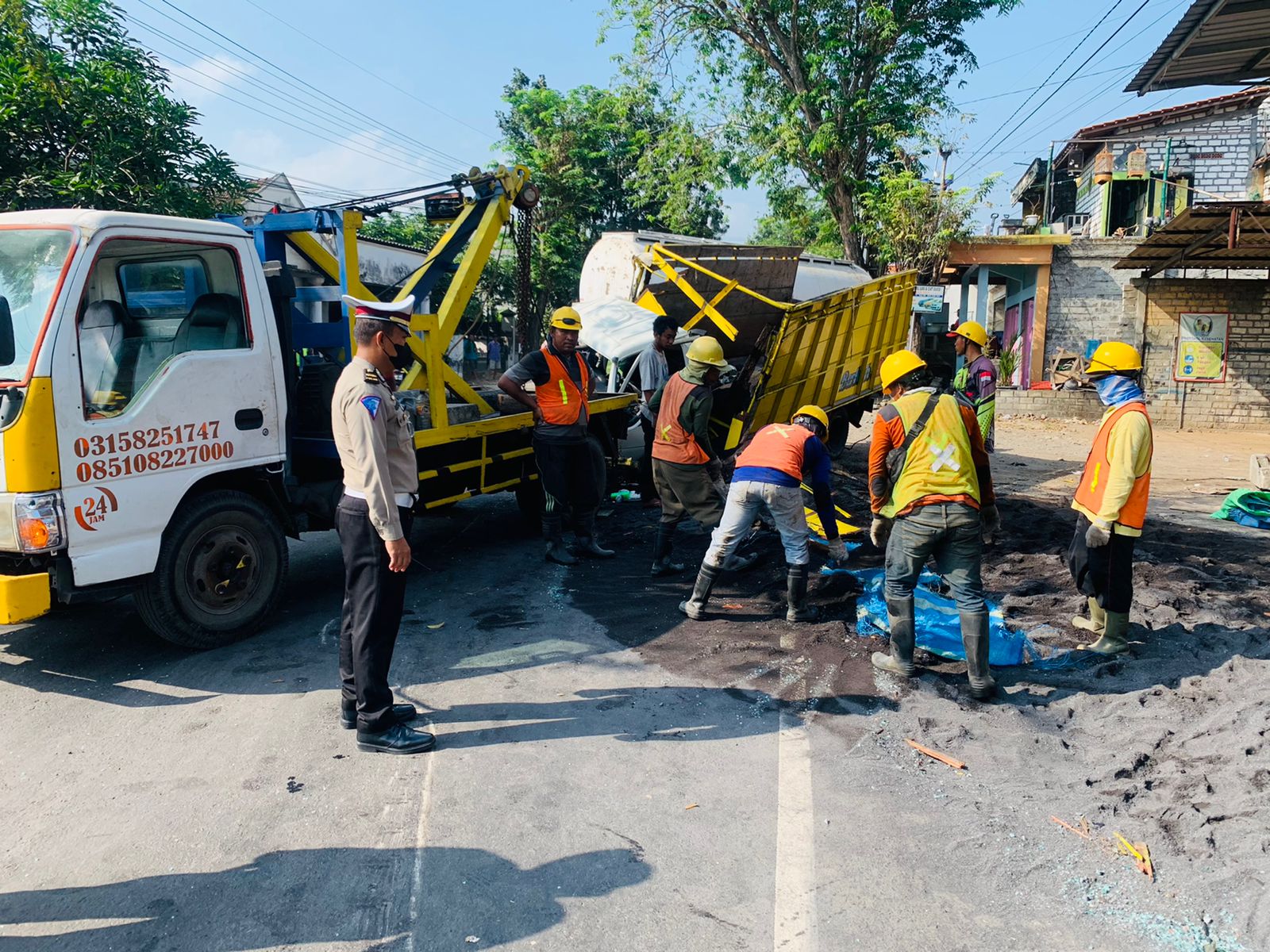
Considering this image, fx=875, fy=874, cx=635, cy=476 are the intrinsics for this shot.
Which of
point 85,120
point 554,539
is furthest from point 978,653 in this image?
point 85,120

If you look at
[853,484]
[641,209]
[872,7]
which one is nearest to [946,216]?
[872,7]

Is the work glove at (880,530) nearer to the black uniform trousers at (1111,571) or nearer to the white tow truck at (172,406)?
the black uniform trousers at (1111,571)

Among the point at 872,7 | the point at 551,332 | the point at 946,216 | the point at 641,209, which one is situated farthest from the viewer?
the point at 641,209

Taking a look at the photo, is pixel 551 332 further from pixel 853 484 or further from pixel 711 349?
pixel 853 484

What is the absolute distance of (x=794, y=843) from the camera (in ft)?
10.2

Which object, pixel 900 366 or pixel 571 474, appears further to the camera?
pixel 571 474

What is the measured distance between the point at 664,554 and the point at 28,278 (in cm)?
408

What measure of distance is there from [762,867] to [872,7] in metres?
16.6

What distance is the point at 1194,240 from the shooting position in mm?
13961

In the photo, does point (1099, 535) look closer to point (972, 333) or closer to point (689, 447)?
point (689, 447)

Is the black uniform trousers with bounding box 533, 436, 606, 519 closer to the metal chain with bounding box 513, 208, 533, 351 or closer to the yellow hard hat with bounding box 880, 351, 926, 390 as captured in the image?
the metal chain with bounding box 513, 208, 533, 351

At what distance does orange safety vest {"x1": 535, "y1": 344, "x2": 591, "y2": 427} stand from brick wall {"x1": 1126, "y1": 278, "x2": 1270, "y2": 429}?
1444 cm

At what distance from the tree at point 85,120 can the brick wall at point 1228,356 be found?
648 inches

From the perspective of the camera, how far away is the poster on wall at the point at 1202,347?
16297 mm
